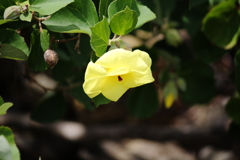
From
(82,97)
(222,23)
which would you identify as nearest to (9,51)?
(82,97)

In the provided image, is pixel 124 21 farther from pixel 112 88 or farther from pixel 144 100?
pixel 144 100

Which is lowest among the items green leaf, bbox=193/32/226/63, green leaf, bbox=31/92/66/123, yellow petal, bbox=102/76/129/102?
green leaf, bbox=31/92/66/123

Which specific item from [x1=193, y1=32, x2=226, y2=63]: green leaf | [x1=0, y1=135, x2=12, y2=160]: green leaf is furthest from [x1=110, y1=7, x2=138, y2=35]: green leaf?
[x1=193, y1=32, x2=226, y2=63]: green leaf

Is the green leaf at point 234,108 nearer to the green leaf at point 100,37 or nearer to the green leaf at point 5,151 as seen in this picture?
the green leaf at point 100,37

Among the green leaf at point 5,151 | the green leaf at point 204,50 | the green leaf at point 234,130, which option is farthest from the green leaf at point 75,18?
the green leaf at point 234,130

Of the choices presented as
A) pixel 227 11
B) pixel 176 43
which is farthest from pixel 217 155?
pixel 227 11

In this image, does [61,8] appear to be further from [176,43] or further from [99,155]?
[99,155]

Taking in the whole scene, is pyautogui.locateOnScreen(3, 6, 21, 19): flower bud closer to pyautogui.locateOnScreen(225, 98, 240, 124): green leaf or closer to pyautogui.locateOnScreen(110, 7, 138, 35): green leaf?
pyautogui.locateOnScreen(110, 7, 138, 35): green leaf
